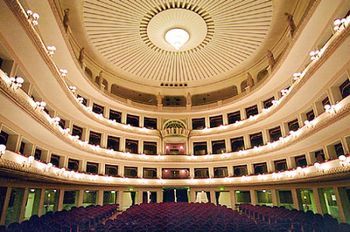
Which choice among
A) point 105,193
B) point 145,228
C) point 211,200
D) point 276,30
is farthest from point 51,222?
point 276,30

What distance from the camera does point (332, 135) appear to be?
48.1ft

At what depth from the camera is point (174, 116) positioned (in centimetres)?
2916

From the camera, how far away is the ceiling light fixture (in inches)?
768

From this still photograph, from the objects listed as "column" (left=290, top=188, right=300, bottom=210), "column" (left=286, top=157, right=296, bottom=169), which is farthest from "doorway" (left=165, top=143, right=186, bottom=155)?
"column" (left=290, top=188, right=300, bottom=210)

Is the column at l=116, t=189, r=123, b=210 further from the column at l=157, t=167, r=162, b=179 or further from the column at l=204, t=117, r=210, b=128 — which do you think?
the column at l=204, t=117, r=210, b=128

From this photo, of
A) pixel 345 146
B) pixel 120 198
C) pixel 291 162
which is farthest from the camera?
pixel 120 198

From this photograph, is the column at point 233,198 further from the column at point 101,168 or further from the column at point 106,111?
the column at point 106,111

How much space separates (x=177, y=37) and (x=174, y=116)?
1151 centimetres

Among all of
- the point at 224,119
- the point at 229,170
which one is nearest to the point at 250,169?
the point at 229,170

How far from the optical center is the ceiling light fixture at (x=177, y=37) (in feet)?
64.0

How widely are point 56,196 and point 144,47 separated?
1436cm

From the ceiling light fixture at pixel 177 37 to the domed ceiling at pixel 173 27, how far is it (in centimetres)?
29

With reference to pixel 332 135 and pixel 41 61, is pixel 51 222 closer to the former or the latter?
pixel 41 61

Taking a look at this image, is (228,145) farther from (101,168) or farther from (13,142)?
(13,142)
